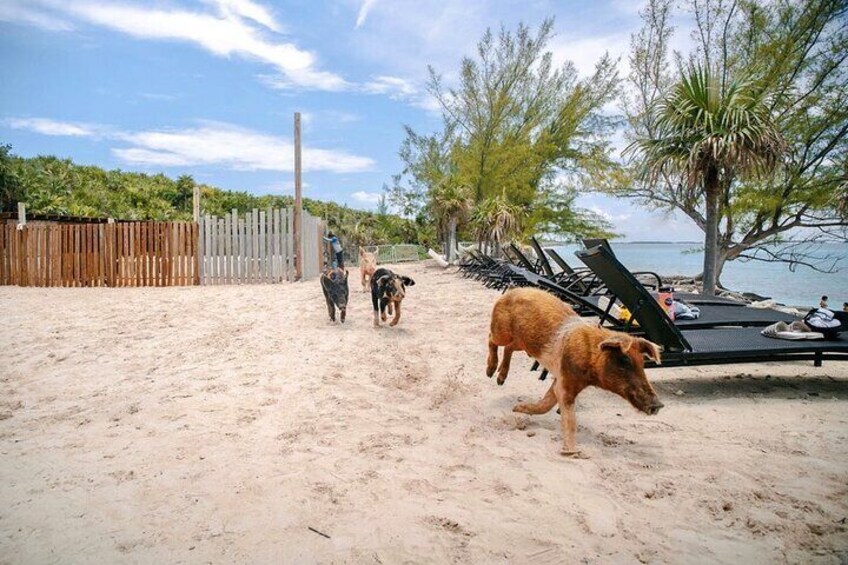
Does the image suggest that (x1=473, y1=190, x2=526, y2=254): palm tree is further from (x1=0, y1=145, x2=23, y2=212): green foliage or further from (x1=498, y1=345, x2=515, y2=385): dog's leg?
(x1=0, y1=145, x2=23, y2=212): green foliage

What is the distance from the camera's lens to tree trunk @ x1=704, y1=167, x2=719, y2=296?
38.2 ft

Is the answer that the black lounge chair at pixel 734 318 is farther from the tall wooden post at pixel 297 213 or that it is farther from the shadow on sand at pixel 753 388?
the tall wooden post at pixel 297 213

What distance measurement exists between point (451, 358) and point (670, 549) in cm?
376

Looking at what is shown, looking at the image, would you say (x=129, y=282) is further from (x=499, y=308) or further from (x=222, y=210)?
(x=222, y=210)

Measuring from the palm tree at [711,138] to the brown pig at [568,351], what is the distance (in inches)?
376

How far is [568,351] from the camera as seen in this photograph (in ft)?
10.2

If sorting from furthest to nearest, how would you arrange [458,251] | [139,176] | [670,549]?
[139,176]
[458,251]
[670,549]

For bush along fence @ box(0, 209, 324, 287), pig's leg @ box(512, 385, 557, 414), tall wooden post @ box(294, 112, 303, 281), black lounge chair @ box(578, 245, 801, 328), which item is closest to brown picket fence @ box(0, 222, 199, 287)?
bush along fence @ box(0, 209, 324, 287)

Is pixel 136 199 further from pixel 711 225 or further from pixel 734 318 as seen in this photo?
pixel 734 318

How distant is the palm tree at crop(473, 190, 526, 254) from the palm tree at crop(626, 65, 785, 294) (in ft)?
31.6

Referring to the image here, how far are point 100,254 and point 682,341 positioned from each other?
15.1 metres

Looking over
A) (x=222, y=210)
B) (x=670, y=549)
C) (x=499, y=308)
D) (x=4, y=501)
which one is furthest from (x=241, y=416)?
(x=222, y=210)

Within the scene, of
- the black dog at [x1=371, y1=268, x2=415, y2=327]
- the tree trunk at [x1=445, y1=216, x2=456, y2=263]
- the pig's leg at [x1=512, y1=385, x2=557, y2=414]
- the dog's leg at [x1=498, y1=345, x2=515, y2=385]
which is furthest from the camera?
the tree trunk at [x1=445, y1=216, x2=456, y2=263]

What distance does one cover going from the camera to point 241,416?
3916 millimetres
